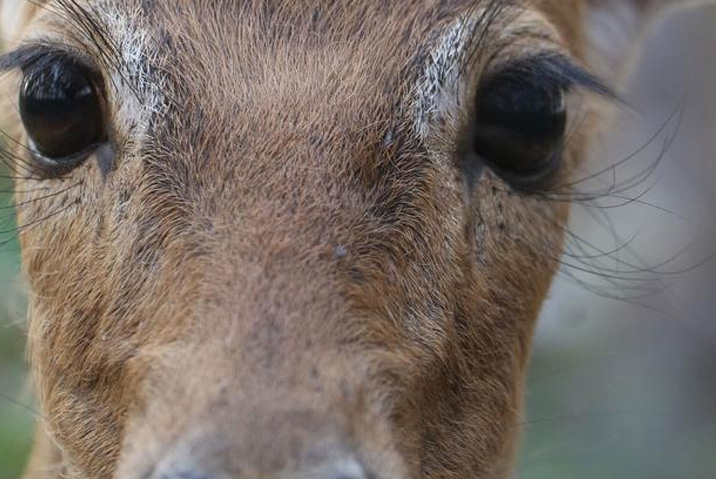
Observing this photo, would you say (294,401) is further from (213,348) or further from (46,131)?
(46,131)

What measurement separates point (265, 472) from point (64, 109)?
1.84 metres

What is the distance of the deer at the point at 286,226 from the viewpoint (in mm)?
4066

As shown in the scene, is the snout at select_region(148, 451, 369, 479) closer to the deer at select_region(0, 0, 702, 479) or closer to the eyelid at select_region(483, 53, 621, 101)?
the deer at select_region(0, 0, 702, 479)

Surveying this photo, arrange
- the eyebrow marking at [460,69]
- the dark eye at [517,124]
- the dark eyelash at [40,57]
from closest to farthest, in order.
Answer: the eyebrow marking at [460,69]
the dark eyelash at [40,57]
the dark eye at [517,124]

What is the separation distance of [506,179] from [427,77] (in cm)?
58

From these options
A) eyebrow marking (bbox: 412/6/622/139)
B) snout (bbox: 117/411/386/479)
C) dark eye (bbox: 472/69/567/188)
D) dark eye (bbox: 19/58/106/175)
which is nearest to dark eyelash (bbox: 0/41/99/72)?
dark eye (bbox: 19/58/106/175)

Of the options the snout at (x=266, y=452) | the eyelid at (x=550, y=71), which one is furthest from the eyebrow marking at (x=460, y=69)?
the snout at (x=266, y=452)

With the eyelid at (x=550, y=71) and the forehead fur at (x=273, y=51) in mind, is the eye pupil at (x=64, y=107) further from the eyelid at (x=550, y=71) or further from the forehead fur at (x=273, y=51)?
the eyelid at (x=550, y=71)

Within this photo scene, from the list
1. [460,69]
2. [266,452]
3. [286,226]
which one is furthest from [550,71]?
[266,452]

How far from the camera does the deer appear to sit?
4.07m

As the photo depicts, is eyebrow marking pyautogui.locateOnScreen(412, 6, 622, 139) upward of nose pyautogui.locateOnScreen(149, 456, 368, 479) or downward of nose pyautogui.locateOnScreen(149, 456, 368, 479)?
upward

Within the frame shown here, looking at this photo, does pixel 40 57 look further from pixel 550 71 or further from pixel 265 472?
pixel 265 472

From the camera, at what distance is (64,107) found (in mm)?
4941

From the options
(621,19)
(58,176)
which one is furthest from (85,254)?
(621,19)
